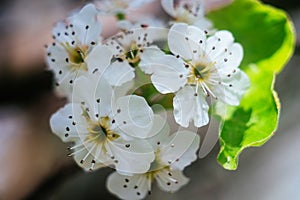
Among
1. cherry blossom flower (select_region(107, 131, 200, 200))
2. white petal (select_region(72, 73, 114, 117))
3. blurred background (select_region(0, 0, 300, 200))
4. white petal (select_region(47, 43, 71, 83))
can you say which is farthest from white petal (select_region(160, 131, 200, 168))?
blurred background (select_region(0, 0, 300, 200))

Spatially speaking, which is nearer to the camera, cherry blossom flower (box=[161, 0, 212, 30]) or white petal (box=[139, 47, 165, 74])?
white petal (box=[139, 47, 165, 74])

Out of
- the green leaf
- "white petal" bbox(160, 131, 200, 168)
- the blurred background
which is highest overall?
"white petal" bbox(160, 131, 200, 168)

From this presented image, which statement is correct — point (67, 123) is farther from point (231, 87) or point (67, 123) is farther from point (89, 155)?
point (231, 87)

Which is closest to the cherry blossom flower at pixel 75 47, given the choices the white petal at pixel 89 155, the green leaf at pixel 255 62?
the white petal at pixel 89 155

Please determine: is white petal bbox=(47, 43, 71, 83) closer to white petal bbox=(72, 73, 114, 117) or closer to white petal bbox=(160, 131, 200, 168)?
white petal bbox=(72, 73, 114, 117)

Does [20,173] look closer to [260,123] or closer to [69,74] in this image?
→ [69,74]

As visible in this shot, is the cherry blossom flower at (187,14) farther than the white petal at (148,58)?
Yes

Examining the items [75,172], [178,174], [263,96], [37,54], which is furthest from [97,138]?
[37,54]

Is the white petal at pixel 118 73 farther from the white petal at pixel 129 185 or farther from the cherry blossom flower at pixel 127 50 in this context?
the white petal at pixel 129 185

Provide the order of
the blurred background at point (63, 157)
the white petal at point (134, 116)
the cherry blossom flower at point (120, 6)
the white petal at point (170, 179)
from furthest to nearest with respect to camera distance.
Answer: the blurred background at point (63, 157) → the cherry blossom flower at point (120, 6) → the white petal at point (170, 179) → the white petal at point (134, 116)
